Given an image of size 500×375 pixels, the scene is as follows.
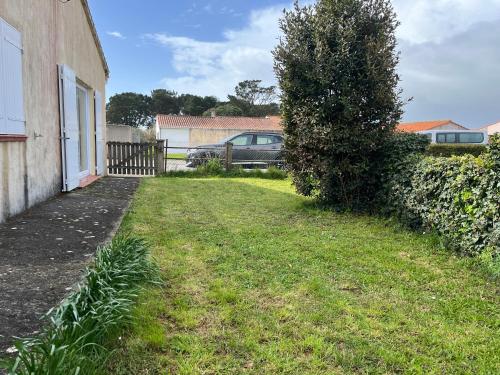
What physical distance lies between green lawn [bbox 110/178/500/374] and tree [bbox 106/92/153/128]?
5312 cm

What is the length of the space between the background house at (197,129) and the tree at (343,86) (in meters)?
31.7

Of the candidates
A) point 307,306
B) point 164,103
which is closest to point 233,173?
point 307,306

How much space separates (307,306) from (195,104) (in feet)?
180

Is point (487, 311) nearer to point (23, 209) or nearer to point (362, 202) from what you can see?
point (362, 202)

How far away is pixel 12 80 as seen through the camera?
479cm

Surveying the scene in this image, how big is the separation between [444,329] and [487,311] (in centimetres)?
55

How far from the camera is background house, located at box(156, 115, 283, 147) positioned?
127 ft

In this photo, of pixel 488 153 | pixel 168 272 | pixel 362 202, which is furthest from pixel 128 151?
pixel 488 153

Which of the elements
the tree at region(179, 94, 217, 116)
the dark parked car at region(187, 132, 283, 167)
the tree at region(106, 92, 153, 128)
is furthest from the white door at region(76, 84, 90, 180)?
the tree at region(106, 92, 153, 128)

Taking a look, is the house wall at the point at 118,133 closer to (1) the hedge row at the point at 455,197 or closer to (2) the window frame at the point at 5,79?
(2) the window frame at the point at 5,79

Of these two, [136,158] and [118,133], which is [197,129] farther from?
[136,158]

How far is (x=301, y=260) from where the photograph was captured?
387 cm

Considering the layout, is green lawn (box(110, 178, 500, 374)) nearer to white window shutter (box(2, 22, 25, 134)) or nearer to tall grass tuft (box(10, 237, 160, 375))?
tall grass tuft (box(10, 237, 160, 375))

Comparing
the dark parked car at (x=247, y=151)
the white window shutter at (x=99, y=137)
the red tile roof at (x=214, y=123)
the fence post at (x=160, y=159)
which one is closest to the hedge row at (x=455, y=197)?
the white window shutter at (x=99, y=137)
